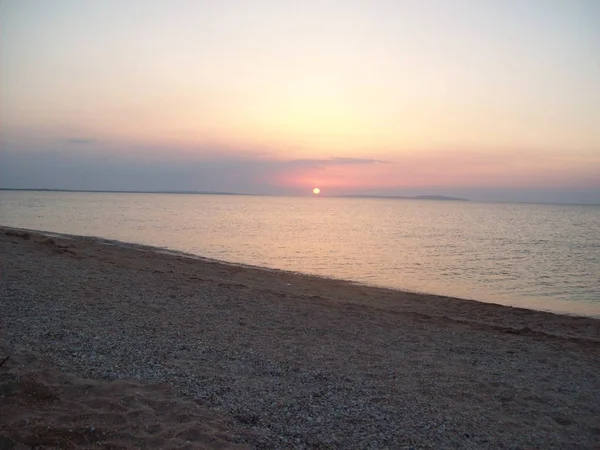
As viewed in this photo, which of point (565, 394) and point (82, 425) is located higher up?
point (82, 425)

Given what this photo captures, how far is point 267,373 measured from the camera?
308 inches

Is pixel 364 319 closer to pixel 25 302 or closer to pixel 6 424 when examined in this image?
pixel 25 302

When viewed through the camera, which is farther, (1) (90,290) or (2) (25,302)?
(1) (90,290)

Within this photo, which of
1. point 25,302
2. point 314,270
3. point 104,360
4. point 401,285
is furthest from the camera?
point 314,270

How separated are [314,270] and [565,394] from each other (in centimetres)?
1932

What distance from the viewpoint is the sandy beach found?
5.61 meters

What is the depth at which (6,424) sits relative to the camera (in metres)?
4.96

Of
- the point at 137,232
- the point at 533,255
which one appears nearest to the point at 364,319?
the point at 533,255

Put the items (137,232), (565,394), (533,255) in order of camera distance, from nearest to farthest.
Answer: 1. (565,394)
2. (533,255)
3. (137,232)

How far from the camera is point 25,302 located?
1061cm

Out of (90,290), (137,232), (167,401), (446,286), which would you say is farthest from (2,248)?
(137,232)

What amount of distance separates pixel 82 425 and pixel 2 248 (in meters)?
17.6

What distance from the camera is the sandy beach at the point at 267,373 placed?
5605 mm

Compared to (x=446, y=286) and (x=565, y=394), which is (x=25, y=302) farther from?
(x=446, y=286)
